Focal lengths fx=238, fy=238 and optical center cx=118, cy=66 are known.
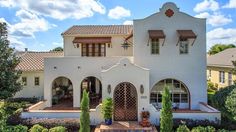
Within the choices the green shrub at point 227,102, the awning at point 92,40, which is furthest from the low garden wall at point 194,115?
the awning at point 92,40

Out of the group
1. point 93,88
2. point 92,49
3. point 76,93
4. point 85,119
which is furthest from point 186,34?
point 93,88

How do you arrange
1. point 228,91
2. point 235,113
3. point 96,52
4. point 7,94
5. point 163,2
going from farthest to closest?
point 96,52
point 163,2
point 7,94
point 228,91
point 235,113

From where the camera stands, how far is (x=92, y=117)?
23312mm

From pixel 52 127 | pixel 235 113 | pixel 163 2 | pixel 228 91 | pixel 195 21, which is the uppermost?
pixel 163 2

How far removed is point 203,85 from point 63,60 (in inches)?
653

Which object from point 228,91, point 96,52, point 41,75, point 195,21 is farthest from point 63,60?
point 228,91

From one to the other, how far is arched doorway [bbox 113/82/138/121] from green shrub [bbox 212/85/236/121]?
791 centimetres

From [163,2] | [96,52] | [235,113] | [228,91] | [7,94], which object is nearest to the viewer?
[235,113]

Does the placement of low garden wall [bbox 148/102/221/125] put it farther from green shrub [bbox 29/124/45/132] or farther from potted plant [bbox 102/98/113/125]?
green shrub [bbox 29/124/45/132]

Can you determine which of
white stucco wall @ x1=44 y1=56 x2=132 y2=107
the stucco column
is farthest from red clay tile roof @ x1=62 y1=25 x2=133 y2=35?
the stucco column

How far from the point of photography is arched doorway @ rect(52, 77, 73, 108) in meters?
30.1

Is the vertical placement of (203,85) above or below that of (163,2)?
below

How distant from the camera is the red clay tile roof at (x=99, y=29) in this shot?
110 feet

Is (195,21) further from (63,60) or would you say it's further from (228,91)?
(63,60)
